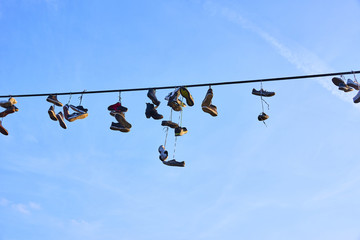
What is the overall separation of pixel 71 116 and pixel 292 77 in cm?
468

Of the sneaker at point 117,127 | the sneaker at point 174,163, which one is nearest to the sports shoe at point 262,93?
the sneaker at point 174,163

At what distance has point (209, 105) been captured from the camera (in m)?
7.94

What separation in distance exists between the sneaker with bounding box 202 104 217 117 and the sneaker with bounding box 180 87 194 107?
0.28 meters

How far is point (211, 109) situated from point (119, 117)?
198 centimetres

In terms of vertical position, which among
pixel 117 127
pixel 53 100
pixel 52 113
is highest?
pixel 53 100

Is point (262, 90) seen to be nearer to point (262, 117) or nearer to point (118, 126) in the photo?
point (262, 117)

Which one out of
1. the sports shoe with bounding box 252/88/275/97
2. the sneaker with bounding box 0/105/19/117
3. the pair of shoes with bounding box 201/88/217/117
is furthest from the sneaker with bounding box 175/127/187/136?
the sneaker with bounding box 0/105/19/117

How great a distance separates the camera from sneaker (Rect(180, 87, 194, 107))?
749cm

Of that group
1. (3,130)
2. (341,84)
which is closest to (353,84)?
(341,84)

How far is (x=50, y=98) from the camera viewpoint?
8383 mm

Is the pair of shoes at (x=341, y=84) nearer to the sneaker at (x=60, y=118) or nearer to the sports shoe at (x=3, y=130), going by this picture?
the sneaker at (x=60, y=118)

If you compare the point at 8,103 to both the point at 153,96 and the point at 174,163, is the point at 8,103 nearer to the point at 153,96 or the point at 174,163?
the point at 153,96

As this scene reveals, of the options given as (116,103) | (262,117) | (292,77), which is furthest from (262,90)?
(116,103)

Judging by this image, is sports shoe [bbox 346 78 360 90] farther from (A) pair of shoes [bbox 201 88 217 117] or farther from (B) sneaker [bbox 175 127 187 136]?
(B) sneaker [bbox 175 127 187 136]
